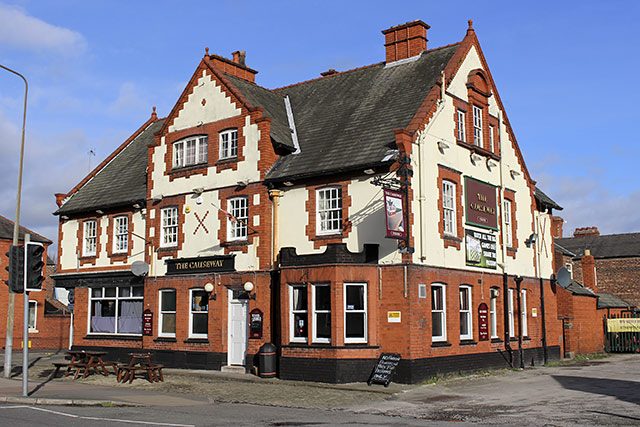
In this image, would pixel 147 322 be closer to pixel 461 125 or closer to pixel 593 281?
pixel 461 125

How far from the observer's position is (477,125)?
2556cm

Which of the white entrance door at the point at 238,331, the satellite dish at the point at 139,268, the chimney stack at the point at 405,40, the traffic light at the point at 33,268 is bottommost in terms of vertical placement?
the white entrance door at the point at 238,331

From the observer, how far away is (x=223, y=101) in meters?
25.9

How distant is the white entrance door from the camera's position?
78.5 feet

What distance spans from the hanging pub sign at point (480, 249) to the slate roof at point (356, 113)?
4.73 meters

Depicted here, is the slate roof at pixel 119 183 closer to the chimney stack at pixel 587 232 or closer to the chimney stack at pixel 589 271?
the chimney stack at pixel 589 271

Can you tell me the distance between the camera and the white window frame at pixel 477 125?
2531 cm

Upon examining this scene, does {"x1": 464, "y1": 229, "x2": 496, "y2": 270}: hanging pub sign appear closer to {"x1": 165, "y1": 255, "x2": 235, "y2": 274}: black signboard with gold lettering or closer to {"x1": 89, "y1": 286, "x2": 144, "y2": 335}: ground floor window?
{"x1": 165, "y1": 255, "x2": 235, "y2": 274}: black signboard with gold lettering

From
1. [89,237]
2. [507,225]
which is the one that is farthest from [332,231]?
[89,237]

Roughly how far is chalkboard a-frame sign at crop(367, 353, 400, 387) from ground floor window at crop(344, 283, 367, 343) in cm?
88

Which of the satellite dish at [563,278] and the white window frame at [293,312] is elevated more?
the satellite dish at [563,278]

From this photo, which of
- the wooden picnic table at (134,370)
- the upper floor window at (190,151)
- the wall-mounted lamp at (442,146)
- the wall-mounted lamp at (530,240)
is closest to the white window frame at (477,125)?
the wall-mounted lamp at (442,146)

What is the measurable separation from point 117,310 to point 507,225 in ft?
54.2

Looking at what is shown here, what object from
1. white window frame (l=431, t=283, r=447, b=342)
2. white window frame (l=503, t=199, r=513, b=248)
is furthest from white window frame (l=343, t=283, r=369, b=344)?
white window frame (l=503, t=199, r=513, b=248)
